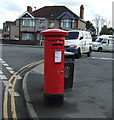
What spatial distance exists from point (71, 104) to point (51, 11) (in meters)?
51.0

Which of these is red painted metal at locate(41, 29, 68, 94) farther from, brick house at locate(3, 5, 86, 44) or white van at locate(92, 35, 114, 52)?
brick house at locate(3, 5, 86, 44)

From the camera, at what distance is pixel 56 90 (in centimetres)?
579

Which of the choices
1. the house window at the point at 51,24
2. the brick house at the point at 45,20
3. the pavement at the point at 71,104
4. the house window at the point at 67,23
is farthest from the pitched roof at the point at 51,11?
the pavement at the point at 71,104

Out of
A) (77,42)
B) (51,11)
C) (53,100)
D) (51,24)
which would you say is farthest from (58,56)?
(51,11)

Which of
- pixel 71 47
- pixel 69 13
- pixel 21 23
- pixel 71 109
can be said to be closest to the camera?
pixel 71 109

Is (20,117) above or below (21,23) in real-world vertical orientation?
below

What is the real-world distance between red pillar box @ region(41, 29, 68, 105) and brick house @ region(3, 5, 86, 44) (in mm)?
46533

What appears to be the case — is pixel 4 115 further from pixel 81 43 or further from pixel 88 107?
pixel 81 43

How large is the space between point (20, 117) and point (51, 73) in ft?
4.29

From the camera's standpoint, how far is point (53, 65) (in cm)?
572

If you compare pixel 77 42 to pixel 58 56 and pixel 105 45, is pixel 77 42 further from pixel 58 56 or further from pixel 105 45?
pixel 105 45

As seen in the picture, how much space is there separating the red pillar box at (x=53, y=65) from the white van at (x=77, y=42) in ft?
32.1

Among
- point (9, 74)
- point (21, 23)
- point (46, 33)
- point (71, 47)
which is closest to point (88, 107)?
point (46, 33)

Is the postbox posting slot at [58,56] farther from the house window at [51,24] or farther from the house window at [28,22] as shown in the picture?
the house window at [28,22]
